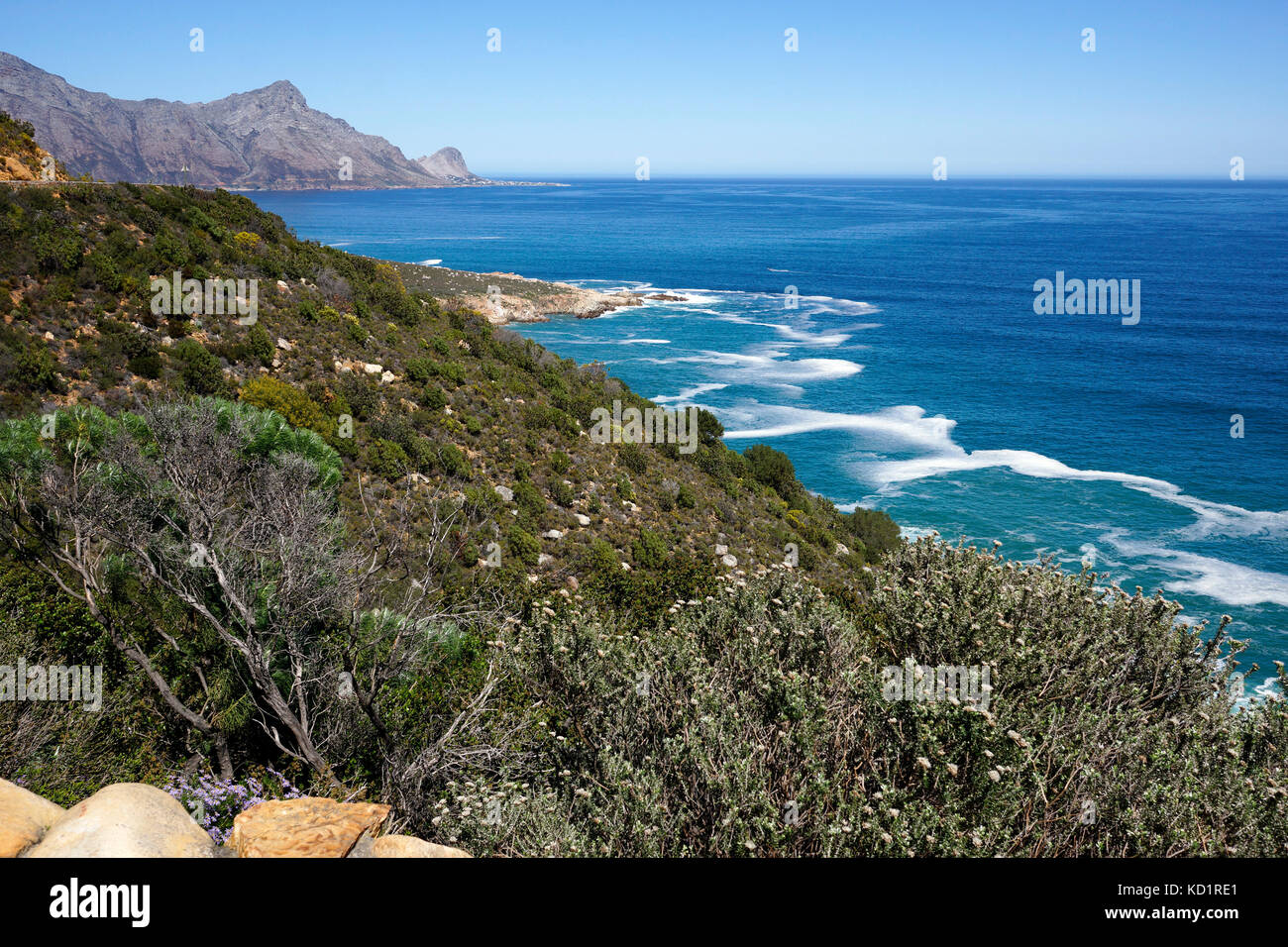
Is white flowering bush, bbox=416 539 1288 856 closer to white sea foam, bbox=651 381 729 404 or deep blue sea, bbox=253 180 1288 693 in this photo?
deep blue sea, bbox=253 180 1288 693

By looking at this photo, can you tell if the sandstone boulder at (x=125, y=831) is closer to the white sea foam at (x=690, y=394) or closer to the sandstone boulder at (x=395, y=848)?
the sandstone boulder at (x=395, y=848)

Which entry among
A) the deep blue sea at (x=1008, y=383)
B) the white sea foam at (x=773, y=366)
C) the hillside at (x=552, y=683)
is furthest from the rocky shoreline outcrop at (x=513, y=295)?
the hillside at (x=552, y=683)

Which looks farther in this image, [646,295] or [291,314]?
[646,295]

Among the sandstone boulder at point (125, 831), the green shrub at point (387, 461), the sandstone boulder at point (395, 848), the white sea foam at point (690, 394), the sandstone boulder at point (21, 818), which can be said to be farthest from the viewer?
the white sea foam at point (690, 394)

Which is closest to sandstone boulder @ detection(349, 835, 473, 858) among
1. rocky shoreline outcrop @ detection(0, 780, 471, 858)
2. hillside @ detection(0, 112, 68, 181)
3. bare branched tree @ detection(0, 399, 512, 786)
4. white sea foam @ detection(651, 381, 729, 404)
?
rocky shoreline outcrop @ detection(0, 780, 471, 858)

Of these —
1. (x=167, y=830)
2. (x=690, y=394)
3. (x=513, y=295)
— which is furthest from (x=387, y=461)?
(x=513, y=295)

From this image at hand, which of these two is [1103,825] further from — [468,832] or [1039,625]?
[468,832]
